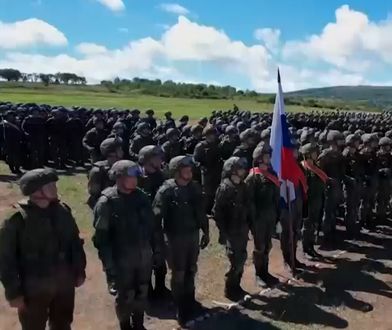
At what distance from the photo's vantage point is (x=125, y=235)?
6711mm

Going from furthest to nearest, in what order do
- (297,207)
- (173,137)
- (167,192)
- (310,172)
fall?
(173,137) → (310,172) → (297,207) → (167,192)

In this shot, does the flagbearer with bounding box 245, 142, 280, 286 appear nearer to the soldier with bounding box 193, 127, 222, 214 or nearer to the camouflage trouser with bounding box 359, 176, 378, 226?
the soldier with bounding box 193, 127, 222, 214

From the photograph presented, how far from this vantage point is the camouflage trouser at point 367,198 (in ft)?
42.7

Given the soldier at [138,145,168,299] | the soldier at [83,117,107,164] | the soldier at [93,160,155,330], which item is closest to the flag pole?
the soldier at [138,145,168,299]

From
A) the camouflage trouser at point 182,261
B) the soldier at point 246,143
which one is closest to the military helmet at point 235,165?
the camouflage trouser at point 182,261

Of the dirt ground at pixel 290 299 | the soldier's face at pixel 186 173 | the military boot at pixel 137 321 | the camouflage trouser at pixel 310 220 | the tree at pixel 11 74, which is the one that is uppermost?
the tree at pixel 11 74

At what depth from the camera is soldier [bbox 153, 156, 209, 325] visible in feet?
25.1

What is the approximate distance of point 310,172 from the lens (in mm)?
10961

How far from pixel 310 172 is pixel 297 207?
1200mm

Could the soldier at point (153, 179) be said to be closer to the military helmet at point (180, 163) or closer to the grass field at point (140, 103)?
the military helmet at point (180, 163)

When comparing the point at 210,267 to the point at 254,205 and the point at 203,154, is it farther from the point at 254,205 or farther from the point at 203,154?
the point at 203,154

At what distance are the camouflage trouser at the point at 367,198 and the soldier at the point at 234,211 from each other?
5.34m

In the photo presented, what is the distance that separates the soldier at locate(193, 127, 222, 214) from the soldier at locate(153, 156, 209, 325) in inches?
211

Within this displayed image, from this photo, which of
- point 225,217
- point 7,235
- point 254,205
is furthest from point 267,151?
point 7,235
